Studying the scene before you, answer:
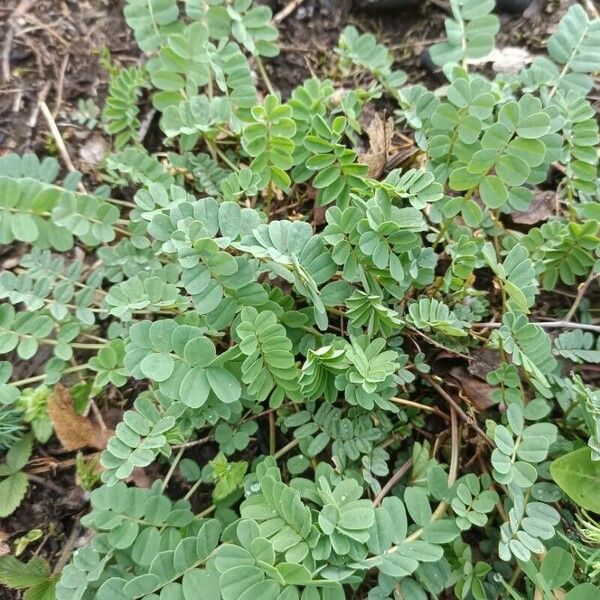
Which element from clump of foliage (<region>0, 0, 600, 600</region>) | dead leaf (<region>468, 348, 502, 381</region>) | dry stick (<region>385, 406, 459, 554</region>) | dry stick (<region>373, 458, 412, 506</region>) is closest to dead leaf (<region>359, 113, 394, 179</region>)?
clump of foliage (<region>0, 0, 600, 600</region>)

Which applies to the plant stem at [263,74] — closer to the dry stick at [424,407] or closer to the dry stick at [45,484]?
the dry stick at [424,407]

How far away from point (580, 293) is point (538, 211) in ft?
1.00

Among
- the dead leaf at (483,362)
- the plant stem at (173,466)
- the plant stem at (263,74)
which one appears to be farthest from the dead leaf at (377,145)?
the plant stem at (173,466)

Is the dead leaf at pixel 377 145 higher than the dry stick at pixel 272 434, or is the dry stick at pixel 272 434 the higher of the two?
the dead leaf at pixel 377 145

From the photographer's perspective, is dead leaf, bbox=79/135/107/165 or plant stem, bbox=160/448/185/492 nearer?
plant stem, bbox=160/448/185/492

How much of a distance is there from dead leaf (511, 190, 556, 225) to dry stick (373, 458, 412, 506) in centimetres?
82

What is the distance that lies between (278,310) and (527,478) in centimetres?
66

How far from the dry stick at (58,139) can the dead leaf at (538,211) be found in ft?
4.54

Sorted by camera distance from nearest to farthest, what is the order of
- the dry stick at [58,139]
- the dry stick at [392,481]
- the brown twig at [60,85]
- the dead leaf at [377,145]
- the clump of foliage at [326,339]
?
the clump of foliage at [326,339], the dry stick at [392,481], the dead leaf at [377,145], the dry stick at [58,139], the brown twig at [60,85]

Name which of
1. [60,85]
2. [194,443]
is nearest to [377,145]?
[194,443]

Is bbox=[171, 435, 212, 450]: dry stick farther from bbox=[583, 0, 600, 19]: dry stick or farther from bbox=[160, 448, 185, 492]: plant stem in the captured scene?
bbox=[583, 0, 600, 19]: dry stick

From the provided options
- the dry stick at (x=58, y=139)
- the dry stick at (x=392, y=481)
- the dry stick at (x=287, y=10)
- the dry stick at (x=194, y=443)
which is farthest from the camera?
the dry stick at (x=287, y=10)

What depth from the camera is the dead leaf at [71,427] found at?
5.79ft

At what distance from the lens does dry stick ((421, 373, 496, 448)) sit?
1554 millimetres
